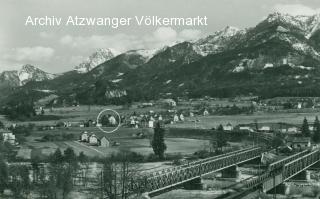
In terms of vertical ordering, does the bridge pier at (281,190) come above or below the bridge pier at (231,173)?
below

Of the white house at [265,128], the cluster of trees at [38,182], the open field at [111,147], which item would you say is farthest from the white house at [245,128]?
the cluster of trees at [38,182]

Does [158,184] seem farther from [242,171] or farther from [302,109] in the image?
[302,109]

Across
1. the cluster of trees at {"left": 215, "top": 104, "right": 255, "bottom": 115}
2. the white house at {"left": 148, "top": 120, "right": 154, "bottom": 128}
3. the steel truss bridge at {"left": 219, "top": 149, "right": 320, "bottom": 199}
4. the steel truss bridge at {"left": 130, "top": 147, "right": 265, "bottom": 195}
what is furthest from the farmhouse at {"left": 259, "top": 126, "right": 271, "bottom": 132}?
the steel truss bridge at {"left": 219, "top": 149, "right": 320, "bottom": 199}

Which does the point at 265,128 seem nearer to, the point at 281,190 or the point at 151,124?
the point at 151,124

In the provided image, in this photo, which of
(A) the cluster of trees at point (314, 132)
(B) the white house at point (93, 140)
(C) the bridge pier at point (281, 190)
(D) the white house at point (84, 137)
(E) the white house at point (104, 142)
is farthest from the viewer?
(A) the cluster of trees at point (314, 132)

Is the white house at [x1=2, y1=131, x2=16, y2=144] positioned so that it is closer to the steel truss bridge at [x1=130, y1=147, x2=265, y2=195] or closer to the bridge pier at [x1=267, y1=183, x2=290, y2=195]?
the steel truss bridge at [x1=130, y1=147, x2=265, y2=195]

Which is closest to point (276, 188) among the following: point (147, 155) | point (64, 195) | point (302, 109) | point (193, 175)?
point (193, 175)

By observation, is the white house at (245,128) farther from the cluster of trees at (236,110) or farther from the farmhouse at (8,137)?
the farmhouse at (8,137)

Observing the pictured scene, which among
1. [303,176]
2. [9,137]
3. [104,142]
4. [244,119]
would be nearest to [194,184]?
[303,176]

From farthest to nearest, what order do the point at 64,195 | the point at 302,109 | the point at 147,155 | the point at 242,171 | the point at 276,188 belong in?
1. the point at 302,109
2. the point at 147,155
3. the point at 242,171
4. the point at 276,188
5. the point at 64,195
